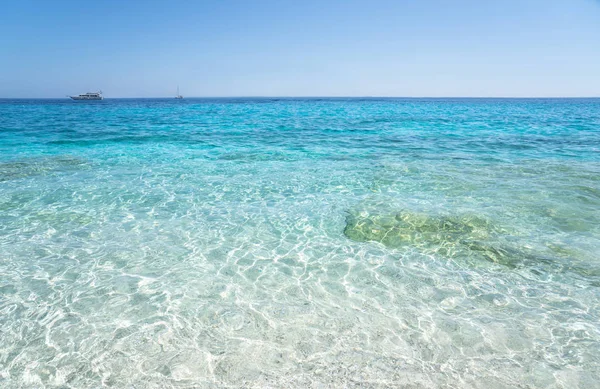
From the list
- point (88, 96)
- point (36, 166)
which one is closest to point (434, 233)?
point (36, 166)

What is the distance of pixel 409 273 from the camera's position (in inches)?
279

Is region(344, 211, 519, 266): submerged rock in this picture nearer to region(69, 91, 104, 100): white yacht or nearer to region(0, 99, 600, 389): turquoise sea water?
region(0, 99, 600, 389): turquoise sea water

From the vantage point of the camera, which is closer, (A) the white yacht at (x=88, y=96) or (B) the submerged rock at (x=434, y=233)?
(B) the submerged rock at (x=434, y=233)

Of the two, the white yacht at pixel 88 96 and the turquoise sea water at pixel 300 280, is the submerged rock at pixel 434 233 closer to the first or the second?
the turquoise sea water at pixel 300 280

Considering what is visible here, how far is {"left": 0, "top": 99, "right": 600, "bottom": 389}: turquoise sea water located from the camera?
474 cm

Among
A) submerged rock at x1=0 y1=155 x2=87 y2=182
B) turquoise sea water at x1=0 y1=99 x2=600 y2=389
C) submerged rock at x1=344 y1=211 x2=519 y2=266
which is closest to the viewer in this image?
turquoise sea water at x1=0 y1=99 x2=600 y2=389

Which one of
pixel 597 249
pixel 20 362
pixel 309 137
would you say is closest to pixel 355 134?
pixel 309 137

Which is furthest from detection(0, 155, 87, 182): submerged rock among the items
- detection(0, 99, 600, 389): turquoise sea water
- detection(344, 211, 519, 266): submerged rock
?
detection(344, 211, 519, 266): submerged rock

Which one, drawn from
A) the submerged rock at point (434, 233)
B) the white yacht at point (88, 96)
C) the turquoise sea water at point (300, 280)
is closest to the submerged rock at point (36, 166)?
the turquoise sea water at point (300, 280)

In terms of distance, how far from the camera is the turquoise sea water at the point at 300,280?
4.74 meters

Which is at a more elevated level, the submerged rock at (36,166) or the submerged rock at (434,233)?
the submerged rock at (36,166)

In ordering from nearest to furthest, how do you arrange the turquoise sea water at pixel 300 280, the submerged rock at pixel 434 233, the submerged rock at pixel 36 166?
the turquoise sea water at pixel 300 280
the submerged rock at pixel 434 233
the submerged rock at pixel 36 166

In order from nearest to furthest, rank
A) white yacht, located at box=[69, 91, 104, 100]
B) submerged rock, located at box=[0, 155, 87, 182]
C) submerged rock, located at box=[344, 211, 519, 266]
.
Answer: submerged rock, located at box=[344, 211, 519, 266]
submerged rock, located at box=[0, 155, 87, 182]
white yacht, located at box=[69, 91, 104, 100]

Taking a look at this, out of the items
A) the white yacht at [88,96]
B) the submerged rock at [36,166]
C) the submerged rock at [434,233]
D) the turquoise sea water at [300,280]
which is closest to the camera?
the turquoise sea water at [300,280]
